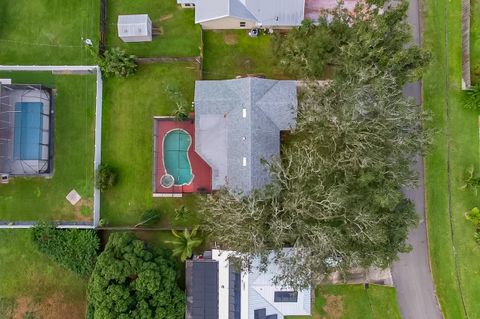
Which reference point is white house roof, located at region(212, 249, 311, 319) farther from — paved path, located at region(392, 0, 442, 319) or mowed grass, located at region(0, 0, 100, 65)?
mowed grass, located at region(0, 0, 100, 65)

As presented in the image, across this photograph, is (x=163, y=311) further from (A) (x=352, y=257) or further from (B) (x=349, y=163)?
(B) (x=349, y=163)

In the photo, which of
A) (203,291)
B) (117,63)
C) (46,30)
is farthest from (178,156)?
(46,30)

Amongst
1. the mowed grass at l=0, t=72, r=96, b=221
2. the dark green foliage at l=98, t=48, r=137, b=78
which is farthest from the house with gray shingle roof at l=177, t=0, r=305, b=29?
the mowed grass at l=0, t=72, r=96, b=221

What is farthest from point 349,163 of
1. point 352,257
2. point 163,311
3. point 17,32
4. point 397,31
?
point 17,32

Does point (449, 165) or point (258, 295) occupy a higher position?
point (449, 165)

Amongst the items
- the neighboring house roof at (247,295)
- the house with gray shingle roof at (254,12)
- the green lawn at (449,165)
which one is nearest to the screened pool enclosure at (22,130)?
the house with gray shingle roof at (254,12)

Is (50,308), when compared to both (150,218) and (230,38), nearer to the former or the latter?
(150,218)
